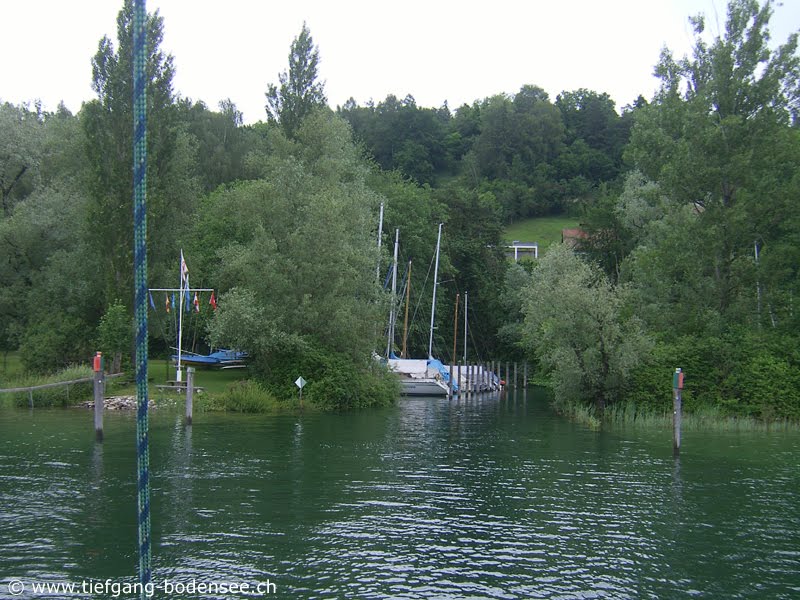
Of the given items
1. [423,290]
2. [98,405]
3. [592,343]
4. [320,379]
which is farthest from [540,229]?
→ [98,405]

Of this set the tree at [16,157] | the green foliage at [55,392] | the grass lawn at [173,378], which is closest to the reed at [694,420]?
the grass lawn at [173,378]

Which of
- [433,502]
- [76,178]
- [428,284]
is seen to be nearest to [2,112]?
[76,178]

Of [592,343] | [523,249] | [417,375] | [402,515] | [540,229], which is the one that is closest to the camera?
[402,515]

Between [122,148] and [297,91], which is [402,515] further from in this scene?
[297,91]

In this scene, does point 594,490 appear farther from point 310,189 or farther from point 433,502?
point 310,189

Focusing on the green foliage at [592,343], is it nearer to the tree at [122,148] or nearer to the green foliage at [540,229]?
the tree at [122,148]

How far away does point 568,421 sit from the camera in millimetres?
35875

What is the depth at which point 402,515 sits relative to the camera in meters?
15.4

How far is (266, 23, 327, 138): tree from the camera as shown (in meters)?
50.8

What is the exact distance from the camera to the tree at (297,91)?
167ft

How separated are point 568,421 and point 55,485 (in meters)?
24.2

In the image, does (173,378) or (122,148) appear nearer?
(122,148)

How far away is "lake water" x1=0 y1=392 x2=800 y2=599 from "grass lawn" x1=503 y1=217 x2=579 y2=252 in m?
87.9

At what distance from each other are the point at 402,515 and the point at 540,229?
347 feet
